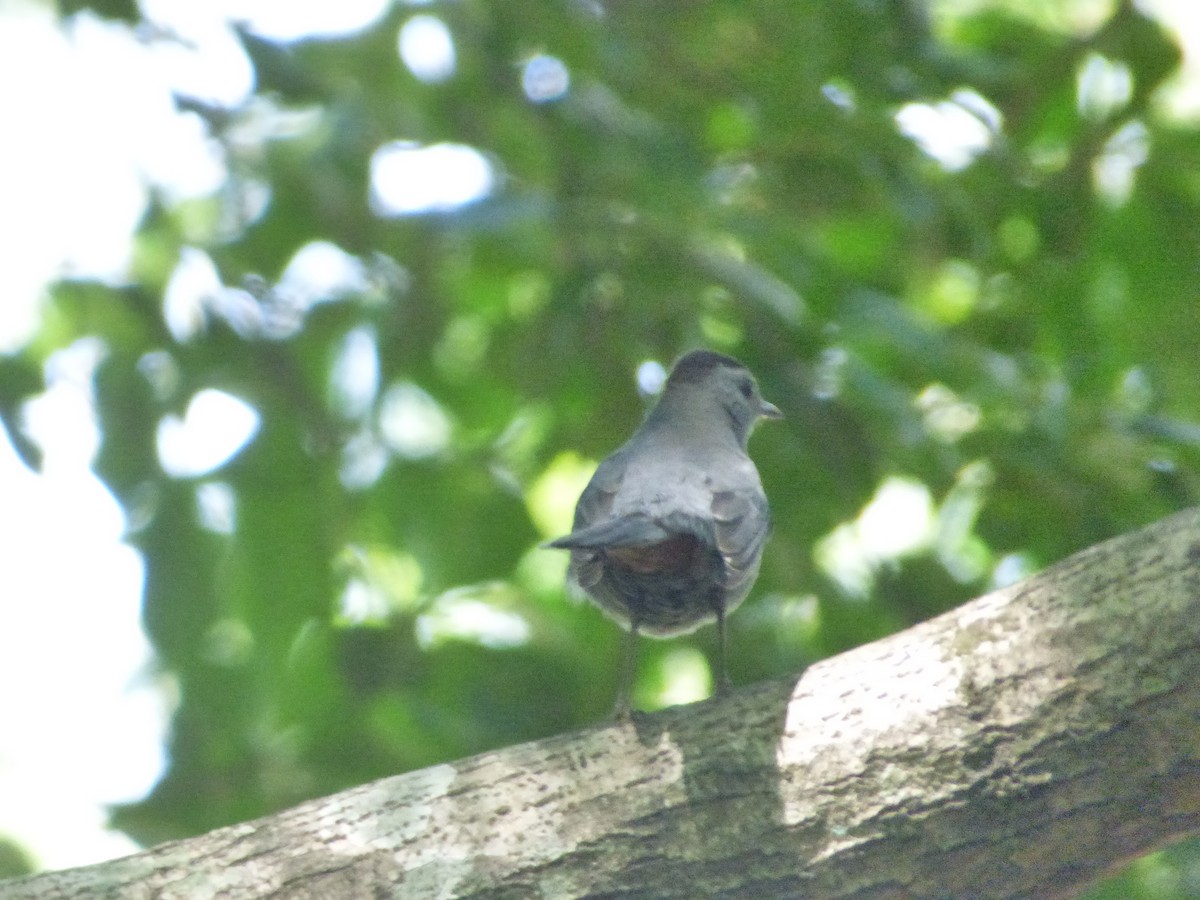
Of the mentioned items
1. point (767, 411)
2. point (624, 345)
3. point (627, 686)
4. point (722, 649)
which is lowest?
point (627, 686)

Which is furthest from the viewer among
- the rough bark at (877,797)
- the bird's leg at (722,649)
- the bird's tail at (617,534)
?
the bird's leg at (722,649)

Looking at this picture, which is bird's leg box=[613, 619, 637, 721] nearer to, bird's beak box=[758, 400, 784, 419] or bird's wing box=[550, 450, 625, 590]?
bird's wing box=[550, 450, 625, 590]

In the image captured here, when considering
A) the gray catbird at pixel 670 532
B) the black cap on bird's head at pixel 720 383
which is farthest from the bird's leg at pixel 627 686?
the black cap on bird's head at pixel 720 383

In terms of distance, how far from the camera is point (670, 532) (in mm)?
3293

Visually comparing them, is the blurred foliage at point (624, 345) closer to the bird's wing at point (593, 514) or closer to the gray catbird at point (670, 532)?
the gray catbird at point (670, 532)

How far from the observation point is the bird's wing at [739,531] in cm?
342

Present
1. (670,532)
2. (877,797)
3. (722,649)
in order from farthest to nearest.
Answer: (722,649), (670,532), (877,797)

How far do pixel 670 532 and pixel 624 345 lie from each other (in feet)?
4.34

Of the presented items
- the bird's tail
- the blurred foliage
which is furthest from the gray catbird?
the blurred foliage

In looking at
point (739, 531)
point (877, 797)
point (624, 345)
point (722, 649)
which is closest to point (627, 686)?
point (722, 649)

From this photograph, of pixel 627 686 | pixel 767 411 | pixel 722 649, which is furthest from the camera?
pixel 767 411

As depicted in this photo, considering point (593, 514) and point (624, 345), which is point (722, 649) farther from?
point (624, 345)

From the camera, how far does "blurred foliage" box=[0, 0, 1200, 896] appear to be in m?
3.99

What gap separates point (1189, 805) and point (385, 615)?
286 centimetres
